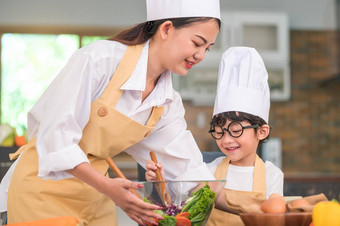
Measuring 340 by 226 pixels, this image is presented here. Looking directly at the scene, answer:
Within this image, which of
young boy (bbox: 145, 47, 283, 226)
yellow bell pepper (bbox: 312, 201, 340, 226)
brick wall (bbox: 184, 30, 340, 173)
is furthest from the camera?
brick wall (bbox: 184, 30, 340, 173)

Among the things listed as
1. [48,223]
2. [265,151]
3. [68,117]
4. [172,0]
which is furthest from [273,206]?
[265,151]

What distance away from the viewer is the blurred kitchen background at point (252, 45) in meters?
5.27

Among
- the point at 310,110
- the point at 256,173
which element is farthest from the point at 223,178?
the point at 310,110

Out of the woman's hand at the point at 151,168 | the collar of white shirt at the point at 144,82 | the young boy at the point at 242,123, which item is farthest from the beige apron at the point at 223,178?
the collar of white shirt at the point at 144,82

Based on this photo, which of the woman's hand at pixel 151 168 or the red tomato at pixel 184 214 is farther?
the woman's hand at pixel 151 168

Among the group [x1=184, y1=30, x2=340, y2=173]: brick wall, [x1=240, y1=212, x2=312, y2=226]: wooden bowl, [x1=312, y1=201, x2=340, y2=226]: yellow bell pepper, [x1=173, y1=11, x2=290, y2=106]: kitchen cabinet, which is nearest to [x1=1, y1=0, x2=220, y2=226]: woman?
[x1=240, y1=212, x2=312, y2=226]: wooden bowl

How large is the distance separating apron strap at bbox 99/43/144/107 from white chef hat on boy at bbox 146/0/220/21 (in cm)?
13

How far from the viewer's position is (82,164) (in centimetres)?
107

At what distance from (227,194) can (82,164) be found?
0.32 meters

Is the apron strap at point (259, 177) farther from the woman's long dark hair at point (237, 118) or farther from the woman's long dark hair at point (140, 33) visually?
the woman's long dark hair at point (140, 33)

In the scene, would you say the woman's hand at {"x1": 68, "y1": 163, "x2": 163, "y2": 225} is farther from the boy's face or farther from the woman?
the boy's face

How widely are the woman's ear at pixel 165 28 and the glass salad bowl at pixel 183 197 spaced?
20.2 inches

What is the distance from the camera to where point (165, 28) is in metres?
1.32

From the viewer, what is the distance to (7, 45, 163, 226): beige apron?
4.16 feet
